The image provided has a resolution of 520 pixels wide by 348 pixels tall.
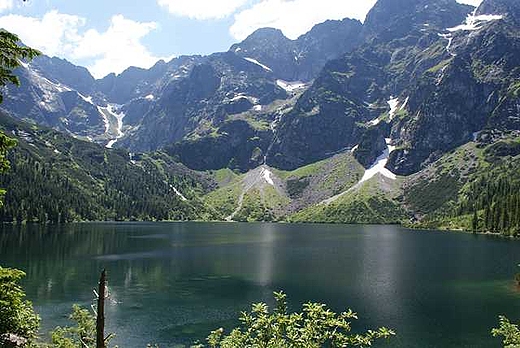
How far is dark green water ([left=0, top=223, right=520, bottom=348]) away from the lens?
69.5 m

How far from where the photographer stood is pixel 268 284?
334 feet

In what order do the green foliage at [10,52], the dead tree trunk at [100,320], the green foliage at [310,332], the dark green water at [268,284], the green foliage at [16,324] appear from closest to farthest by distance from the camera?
the dead tree trunk at [100,320] < the green foliage at [10,52] < the green foliage at [310,332] < the green foliage at [16,324] < the dark green water at [268,284]

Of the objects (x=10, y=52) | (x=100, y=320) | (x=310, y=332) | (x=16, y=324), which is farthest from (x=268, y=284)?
(x=10, y=52)

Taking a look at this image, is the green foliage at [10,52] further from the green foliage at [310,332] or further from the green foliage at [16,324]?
the green foliage at [310,332]

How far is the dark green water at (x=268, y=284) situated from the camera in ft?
228

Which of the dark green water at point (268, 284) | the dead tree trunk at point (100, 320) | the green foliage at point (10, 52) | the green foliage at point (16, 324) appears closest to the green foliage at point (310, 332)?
the dead tree trunk at point (100, 320)

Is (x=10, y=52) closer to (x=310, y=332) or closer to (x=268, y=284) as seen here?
(x=310, y=332)

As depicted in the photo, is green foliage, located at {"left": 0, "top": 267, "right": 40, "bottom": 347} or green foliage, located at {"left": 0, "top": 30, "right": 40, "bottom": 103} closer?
green foliage, located at {"left": 0, "top": 30, "right": 40, "bottom": 103}

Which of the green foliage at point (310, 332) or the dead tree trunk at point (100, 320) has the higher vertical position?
the dead tree trunk at point (100, 320)

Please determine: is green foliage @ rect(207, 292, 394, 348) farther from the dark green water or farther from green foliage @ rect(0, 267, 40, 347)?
the dark green water

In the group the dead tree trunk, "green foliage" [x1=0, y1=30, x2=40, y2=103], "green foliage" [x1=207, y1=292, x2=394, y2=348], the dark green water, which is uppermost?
"green foliage" [x1=0, y1=30, x2=40, y2=103]

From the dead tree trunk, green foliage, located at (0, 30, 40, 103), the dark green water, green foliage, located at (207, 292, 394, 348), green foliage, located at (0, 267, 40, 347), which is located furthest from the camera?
the dark green water

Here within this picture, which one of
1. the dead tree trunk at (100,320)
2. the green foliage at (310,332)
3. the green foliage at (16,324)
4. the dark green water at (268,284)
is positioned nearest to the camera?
the dead tree trunk at (100,320)

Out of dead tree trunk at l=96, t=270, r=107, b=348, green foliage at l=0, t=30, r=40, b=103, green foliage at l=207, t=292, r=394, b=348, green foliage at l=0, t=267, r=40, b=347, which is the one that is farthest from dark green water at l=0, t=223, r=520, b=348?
green foliage at l=0, t=30, r=40, b=103
